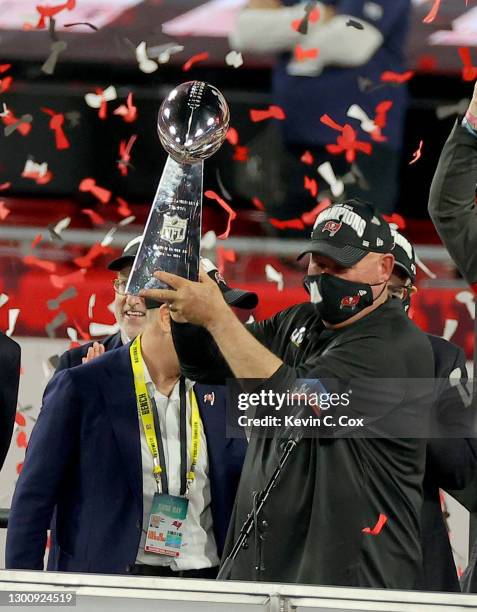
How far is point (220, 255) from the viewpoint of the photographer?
3.19 meters

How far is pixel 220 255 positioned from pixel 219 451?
1.29 feet

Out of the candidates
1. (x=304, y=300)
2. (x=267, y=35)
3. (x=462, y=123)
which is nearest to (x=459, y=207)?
(x=462, y=123)

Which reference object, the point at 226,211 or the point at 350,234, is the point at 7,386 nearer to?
the point at 226,211

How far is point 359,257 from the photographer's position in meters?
2.99

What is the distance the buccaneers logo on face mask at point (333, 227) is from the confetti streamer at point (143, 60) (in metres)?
0.51

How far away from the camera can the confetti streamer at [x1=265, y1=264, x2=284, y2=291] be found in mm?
3160

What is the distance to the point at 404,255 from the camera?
10.1ft

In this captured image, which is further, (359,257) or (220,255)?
(220,255)

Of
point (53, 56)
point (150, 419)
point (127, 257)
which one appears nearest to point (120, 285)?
point (127, 257)

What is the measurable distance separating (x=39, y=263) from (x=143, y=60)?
47 cm

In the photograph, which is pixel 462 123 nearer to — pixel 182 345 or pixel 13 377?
pixel 182 345

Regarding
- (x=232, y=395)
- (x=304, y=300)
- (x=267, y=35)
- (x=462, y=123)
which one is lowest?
(x=232, y=395)

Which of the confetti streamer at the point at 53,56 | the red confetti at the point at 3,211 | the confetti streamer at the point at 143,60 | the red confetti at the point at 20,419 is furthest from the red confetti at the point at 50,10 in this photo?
the red confetti at the point at 20,419

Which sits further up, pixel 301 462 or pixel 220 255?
pixel 220 255
